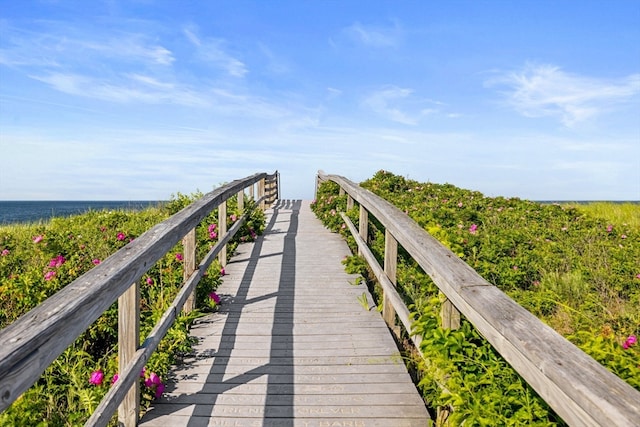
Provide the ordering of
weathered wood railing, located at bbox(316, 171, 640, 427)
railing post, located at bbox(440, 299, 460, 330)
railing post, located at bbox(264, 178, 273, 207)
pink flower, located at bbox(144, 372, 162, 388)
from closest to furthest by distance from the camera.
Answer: weathered wood railing, located at bbox(316, 171, 640, 427)
railing post, located at bbox(440, 299, 460, 330)
pink flower, located at bbox(144, 372, 162, 388)
railing post, located at bbox(264, 178, 273, 207)

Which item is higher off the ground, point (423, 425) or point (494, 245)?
point (494, 245)

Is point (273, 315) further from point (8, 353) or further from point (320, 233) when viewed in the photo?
point (320, 233)

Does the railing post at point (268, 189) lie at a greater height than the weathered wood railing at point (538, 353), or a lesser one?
greater

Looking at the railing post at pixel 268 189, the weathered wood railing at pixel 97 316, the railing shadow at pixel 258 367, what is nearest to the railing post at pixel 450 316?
the railing shadow at pixel 258 367

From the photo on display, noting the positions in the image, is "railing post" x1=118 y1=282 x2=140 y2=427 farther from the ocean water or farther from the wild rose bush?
the ocean water

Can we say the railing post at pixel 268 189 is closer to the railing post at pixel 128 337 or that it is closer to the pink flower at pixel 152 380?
the pink flower at pixel 152 380

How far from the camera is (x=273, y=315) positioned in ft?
15.9

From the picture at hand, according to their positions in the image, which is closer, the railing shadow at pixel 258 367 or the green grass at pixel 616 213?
the railing shadow at pixel 258 367

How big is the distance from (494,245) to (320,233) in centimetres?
390

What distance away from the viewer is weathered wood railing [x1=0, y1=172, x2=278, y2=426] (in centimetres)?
142

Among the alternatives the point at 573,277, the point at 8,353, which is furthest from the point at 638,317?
the point at 8,353

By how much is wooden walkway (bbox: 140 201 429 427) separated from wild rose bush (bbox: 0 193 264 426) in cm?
24

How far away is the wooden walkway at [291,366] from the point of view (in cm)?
308


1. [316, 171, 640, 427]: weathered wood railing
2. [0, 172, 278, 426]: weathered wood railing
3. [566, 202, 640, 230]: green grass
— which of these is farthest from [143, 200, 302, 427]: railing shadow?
[566, 202, 640, 230]: green grass
